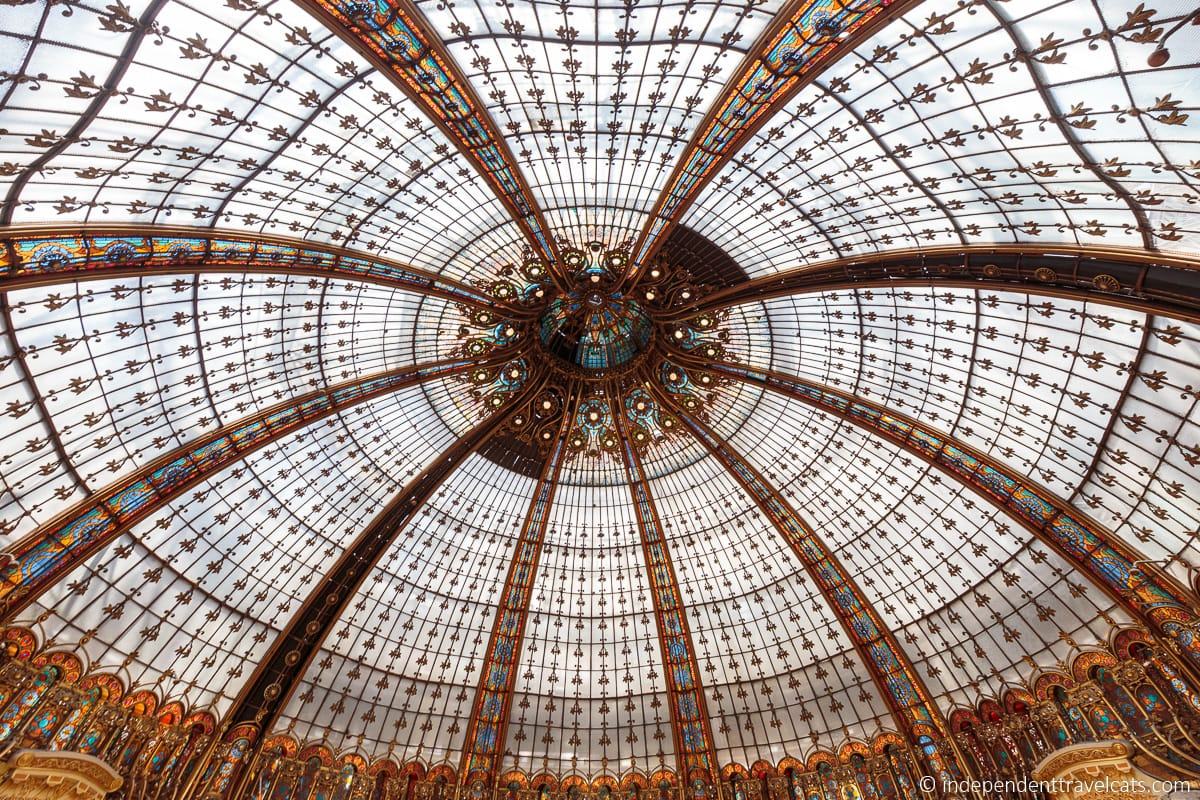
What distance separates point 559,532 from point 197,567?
13019 mm

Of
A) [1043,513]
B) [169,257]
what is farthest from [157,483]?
[1043,513]

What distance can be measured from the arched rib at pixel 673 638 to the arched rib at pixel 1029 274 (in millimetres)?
8536

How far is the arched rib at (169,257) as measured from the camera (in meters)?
15.0

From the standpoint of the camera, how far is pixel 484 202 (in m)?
21.2

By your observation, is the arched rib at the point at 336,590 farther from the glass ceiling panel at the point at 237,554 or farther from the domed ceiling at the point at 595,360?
the glass ceiling panel at the point at 237,554

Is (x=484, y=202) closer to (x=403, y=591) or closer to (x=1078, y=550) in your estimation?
(x=403, y=591)

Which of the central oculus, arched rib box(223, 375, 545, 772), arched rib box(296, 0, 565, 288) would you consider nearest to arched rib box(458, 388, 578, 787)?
the central oculus

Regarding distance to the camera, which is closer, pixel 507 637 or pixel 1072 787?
pixel 1072 787

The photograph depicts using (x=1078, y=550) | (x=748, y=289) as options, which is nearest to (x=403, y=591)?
(x=748, y=289)

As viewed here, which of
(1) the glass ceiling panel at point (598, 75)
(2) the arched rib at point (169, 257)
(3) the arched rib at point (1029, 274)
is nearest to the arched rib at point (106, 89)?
(2) the arched rib at point (169, 257)

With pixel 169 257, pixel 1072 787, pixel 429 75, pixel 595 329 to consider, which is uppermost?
pixel 595 329

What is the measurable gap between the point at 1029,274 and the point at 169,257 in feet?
72.0

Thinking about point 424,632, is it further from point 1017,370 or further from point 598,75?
point 1017,370

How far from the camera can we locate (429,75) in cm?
1579
